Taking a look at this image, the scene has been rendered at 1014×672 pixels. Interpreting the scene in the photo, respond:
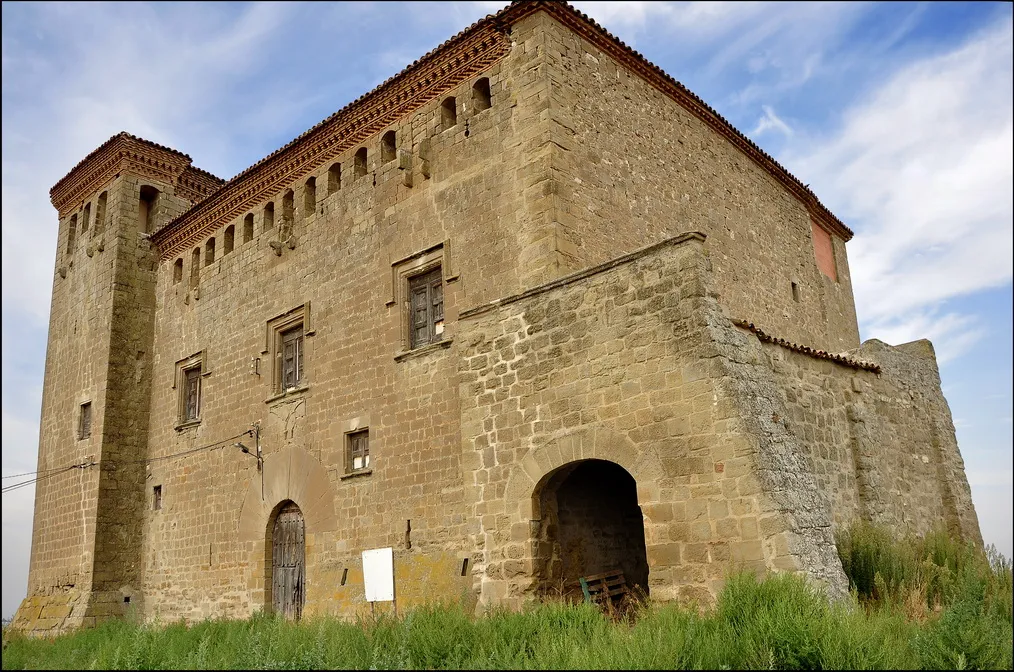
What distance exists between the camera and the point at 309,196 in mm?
14734

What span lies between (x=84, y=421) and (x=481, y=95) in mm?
11808

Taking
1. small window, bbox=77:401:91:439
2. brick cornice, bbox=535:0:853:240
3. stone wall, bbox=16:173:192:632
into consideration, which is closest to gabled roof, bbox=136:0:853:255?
brick cornice, bbox=535:0:853:240

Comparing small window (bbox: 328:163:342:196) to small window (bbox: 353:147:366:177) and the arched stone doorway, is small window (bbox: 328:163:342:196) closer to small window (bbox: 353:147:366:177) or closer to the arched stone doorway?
small window (bbox: 353:147:366:177)

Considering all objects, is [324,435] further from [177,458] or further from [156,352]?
[156,352]

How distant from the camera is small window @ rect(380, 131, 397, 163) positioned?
13.3m

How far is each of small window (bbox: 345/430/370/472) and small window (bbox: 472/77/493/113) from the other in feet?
16.9

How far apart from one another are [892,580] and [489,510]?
417cm

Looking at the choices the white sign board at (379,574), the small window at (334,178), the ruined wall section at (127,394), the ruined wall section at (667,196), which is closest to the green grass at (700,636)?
the white sign board at (379,574)

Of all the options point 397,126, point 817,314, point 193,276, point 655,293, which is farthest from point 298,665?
point 817,314

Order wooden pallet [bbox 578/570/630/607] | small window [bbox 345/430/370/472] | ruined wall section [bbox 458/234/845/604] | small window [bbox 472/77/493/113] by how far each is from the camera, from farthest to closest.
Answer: small window [bbox 345/430/370/472], small window [bbox 472/77/493/113], wooden pallet [bbox 578/570/630/607], ruined wall section [bbox 458/234/845/604]

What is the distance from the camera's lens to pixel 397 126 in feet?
43.1

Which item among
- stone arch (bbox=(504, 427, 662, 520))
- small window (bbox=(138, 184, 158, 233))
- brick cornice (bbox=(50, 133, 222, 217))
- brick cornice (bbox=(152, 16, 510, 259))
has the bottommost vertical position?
stone arch (bbox=(504, 427, 662, 520))

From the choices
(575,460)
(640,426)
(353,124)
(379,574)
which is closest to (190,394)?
(353,124)

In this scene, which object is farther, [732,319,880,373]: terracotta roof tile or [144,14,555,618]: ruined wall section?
[144,14,555,618]: ruined wall section
